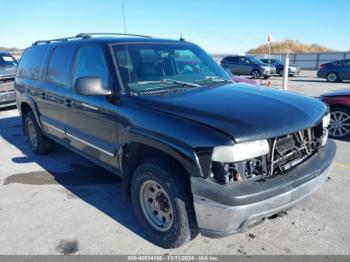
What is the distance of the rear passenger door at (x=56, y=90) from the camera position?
440 cm

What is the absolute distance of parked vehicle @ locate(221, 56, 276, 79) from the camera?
2264 centimetres

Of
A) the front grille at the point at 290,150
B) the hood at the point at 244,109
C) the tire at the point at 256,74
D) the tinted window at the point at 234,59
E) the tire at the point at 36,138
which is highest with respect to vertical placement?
the hood at the point at 244,109

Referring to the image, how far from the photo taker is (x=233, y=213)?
2457 mm

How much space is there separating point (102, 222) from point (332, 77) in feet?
65.1

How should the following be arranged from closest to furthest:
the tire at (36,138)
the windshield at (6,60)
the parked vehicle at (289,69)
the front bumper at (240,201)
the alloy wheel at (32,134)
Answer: the front bumper at (240,201)
the tire at (36,138)
the alloy wheel at (32,134)
the windshield at (6,60)
the parked vehicle at (289,69)

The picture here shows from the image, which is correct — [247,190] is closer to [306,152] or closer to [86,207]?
[306,152]

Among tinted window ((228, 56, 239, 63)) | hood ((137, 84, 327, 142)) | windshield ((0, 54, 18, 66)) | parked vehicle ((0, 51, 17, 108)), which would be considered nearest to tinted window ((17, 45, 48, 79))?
hood ((137, 84, 327, 142))

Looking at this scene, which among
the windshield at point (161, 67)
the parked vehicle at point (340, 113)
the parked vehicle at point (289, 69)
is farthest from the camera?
the parked vehicle at point (289, 69)

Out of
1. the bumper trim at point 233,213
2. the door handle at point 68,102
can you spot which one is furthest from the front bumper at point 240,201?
the door handle at point 68,102

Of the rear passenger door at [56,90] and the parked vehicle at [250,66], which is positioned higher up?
the rear passenger door at [56,90]

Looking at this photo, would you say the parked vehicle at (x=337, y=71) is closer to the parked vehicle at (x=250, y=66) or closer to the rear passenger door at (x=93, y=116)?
the parked vehicle at (x=250, y=66)

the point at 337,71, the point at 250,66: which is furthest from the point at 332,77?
the point at 250,66

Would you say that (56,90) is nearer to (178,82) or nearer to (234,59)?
(178,82)

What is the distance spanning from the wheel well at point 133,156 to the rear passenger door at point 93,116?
245 mm
